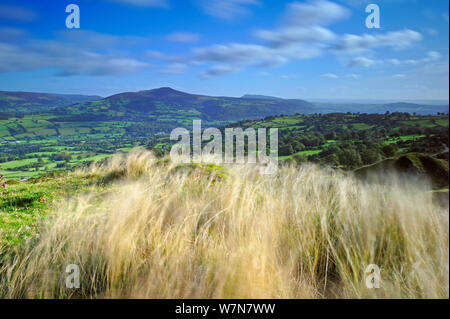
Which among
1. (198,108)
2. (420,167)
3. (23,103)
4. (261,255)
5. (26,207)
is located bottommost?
(26,207)

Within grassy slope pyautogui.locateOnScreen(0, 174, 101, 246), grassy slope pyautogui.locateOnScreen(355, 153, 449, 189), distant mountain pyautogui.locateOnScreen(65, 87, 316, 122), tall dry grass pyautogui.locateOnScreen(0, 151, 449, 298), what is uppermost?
distant mountain pyautogui.locateOnScreen(65, 87, 316, 122)

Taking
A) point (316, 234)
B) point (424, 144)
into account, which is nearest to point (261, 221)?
point (316, 234)

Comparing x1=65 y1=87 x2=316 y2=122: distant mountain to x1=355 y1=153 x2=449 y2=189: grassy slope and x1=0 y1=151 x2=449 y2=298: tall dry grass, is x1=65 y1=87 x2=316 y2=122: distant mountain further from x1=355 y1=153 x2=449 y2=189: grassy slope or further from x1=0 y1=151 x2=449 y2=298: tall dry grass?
x1=0 y1=151 x2=449 y2=298: tall dry grass

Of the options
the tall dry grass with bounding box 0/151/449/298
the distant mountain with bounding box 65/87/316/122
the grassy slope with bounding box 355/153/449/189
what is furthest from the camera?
the distant mountain with bounding box 65/87/316/122

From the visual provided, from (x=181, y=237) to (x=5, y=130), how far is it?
80200mm

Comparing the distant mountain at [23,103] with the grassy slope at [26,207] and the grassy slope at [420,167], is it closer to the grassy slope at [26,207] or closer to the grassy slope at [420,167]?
the grassy slope at [26,207]

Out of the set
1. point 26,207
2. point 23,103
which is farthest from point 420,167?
point 23,103

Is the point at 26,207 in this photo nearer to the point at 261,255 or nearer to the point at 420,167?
the point at 261,255

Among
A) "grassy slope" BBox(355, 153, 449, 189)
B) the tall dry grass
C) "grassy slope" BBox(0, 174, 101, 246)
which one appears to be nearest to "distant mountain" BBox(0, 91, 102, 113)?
"grassy slope" BBox(0, 174, 101, 246)

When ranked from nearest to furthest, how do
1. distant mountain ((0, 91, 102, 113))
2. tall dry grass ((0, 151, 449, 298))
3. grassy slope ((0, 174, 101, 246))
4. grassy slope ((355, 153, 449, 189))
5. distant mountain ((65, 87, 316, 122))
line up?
tall dry grass ((0, 151, 449, 298)) → grassy slope ((355, 153, 449, 189)) → grassy slope ((0, 174, 101, 246)) → distant mountain ((65, 87, 316, 122)) → distant mountain ((0, 91, 102, 113))

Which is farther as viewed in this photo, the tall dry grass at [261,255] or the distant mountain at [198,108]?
the distant mountain at [198,108]

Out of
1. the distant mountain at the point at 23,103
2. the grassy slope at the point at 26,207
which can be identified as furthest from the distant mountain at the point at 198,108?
the grassy slope at the point at 26,207

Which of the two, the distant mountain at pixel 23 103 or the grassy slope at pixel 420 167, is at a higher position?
the distant mountain at pixel 23 103
